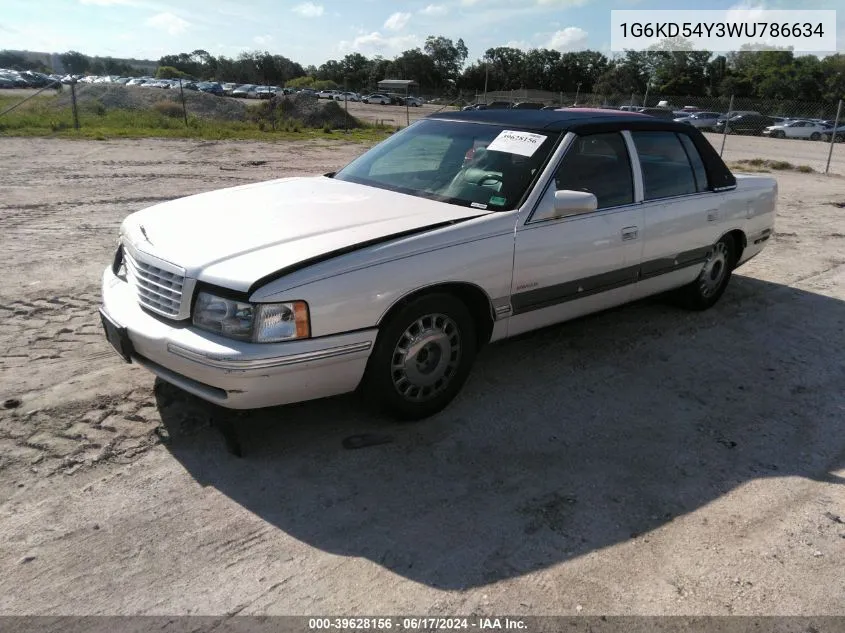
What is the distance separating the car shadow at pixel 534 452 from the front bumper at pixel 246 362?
0.23 metres

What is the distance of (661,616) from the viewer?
7.88 ft

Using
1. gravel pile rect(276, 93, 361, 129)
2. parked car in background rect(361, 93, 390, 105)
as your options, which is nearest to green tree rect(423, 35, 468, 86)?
parked car in background rect(361, 93, 390, 105)

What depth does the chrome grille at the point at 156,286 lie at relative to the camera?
312 cm

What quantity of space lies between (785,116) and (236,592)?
148 feet

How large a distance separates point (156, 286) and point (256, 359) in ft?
2.52

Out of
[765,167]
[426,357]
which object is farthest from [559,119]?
[765,167]

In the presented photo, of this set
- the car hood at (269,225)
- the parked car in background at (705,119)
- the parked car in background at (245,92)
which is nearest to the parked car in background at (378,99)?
the parked car in background at (245,92)

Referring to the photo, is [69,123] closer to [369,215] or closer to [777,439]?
[369,215]

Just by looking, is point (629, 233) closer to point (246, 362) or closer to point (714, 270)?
point (714, 270)

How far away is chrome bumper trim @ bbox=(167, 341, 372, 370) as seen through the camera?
2900mm

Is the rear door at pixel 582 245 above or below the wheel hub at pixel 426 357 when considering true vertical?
above

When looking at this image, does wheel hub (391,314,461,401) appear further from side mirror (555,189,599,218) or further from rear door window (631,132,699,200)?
rear door window (631,132,699,200)

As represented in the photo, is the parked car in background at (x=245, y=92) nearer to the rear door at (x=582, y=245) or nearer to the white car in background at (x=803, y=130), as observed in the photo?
the white car in background at (x=803, y=130)

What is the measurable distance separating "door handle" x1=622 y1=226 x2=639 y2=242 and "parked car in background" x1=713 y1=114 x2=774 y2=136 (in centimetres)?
3733
